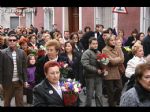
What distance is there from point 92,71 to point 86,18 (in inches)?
460

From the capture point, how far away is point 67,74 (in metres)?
8.12

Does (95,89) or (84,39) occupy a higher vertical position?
(84,39)

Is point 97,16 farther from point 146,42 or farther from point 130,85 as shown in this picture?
point 130,85

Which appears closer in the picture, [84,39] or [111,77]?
[111,77]

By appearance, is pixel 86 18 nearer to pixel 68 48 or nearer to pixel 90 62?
pixel 68 48

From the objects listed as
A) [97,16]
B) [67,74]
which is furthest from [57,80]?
[97,16]

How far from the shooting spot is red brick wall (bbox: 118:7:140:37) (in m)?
16.2

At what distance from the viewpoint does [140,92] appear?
411 centimetres

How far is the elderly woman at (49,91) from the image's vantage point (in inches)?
183

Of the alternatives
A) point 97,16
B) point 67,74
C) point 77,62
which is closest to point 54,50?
point 67,74

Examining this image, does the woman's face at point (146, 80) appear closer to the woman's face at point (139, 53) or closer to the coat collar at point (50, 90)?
the coat collar at point (50, 90)
